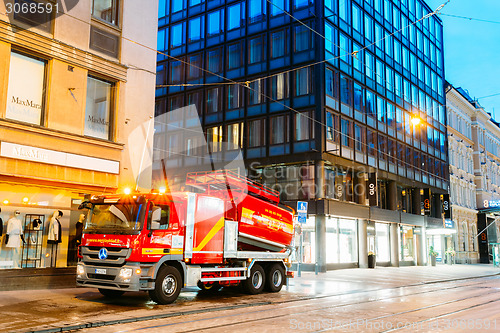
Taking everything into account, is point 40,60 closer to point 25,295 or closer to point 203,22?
point 25,295

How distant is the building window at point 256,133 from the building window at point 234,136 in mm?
729

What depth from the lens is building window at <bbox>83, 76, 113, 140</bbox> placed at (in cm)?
1734

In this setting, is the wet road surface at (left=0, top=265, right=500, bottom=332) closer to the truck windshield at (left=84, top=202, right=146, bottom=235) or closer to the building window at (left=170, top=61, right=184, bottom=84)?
the truck windshield at (left=84, top=202, right=146, bottom=235)

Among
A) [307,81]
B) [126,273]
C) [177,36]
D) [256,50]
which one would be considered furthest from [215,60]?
[126,273]

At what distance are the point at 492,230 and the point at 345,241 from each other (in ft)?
120

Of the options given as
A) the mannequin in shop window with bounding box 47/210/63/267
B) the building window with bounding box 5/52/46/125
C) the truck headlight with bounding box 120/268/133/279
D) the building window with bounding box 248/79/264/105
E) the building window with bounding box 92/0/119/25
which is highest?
the building window with bounding box 248/79/264/105

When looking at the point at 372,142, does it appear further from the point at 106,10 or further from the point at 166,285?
the point at 166,285

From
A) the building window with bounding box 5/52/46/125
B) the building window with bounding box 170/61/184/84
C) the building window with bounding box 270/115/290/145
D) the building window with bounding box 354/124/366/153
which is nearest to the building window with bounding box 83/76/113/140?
the building window with bounding box 5/52/46/125

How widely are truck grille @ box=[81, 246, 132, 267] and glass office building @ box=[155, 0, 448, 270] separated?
18.6 metres

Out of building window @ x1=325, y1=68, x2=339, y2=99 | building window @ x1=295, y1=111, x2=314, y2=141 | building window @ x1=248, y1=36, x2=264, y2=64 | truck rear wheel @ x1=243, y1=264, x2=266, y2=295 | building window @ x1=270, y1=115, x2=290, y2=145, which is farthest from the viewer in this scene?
building window @ x1=248, y1=36, x2=264, y2=64

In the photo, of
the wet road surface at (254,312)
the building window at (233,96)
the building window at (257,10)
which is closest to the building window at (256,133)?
the building window at (233,96)

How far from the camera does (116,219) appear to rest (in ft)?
43.4

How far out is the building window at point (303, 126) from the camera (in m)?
30.7

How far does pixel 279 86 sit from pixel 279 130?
116 inches
